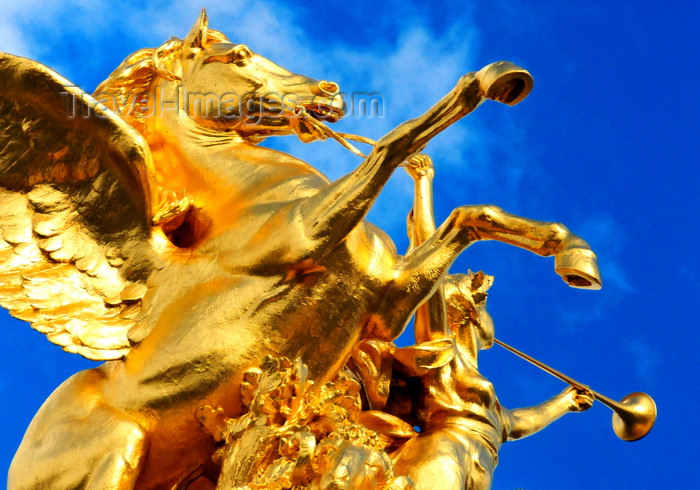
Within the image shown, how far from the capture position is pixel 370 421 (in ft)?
9.92

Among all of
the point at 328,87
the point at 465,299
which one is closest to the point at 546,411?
the point at 465,299

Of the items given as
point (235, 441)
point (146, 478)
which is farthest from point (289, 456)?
point (146, 478)

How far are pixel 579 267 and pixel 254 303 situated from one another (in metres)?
0.84

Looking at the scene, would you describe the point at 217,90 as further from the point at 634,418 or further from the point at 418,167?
the point at 634,418

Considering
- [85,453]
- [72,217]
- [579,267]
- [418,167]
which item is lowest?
[85,453]

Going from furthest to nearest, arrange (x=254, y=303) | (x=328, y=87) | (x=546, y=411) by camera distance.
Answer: (x=546, y=411)
(x=328, y=87)
(x=254, y=303)

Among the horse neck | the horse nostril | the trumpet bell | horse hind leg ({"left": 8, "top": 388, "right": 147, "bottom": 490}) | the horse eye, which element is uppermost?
the horse nostril

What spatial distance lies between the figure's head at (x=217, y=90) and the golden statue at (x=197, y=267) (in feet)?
0.04

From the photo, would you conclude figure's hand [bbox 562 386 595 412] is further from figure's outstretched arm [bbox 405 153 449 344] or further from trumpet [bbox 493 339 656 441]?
figure's outstretched arm [bbox 405 153 449 344]

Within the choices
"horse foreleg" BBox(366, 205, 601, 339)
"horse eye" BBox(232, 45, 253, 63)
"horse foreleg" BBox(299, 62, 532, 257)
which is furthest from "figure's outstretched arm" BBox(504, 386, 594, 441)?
"horse eye" BBox(232, 45, 253, 63)

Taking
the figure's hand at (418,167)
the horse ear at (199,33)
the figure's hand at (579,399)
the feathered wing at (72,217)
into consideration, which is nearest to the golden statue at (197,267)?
the feathered wing at (72,217)

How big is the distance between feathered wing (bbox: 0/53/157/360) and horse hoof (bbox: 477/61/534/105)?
965 millimetres

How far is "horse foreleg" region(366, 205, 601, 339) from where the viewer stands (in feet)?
8.91

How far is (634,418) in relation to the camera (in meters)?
3.23
